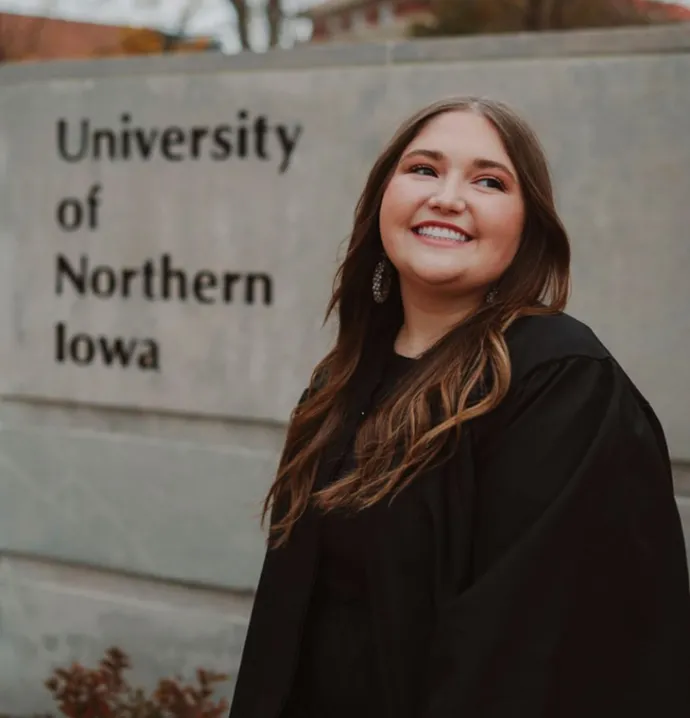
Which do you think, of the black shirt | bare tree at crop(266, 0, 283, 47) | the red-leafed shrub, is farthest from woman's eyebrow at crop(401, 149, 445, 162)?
bare tree at crop(266, 0, 283, 47)

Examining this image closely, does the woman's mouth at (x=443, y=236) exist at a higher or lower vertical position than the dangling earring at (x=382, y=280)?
higher

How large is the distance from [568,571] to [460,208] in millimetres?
587

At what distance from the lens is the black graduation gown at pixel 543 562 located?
1539 millimetres

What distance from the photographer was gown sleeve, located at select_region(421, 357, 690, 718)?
5.04 feet

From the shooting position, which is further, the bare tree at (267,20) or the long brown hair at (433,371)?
the bare tree at (267,20)

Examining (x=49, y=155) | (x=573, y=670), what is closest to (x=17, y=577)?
(x=49, y=155)

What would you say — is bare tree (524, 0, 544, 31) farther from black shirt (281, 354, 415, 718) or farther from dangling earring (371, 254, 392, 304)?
black shirt (281, 354, 415, 718)

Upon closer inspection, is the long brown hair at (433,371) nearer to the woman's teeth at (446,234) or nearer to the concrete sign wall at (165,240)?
the woman's teeth at (446,234)

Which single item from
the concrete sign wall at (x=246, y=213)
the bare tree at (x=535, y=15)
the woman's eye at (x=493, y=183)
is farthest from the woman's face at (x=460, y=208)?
the bare tree at (x=535, y=15)

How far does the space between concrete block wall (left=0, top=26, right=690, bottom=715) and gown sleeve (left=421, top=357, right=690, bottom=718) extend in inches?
57.7

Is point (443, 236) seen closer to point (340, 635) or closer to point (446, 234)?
point (446, 234)

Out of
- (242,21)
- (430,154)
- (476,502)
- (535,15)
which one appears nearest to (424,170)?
(430,154)

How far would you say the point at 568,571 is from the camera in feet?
5.05

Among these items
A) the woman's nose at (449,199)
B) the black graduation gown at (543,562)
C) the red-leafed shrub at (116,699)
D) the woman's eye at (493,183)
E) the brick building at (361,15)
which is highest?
the woman's eye at (493,183)
